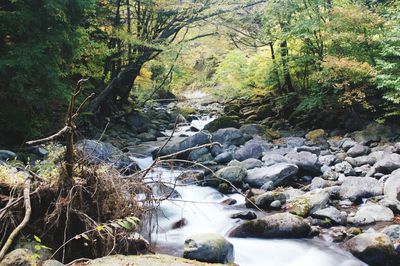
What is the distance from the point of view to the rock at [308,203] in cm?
755

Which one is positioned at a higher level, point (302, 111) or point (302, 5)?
point (302, 5)

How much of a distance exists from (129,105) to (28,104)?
9.63m

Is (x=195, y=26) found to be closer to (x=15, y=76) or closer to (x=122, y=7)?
(x=122, y=7)

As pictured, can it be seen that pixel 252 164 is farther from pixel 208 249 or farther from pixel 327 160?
pixel 208 249

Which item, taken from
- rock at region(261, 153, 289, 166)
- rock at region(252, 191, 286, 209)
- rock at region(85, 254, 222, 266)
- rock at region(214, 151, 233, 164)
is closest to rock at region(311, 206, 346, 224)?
rock at region(252, 191, 286, 209)

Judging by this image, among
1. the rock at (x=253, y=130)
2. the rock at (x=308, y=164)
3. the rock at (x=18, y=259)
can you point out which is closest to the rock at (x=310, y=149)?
the rock at (x=308, y=164)

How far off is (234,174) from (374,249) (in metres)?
4.61

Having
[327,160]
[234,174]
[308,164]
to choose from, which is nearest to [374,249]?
[234,174]

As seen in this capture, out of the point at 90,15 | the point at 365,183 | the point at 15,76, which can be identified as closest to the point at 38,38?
the point at 15,76

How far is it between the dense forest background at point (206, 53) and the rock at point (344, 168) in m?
2.93

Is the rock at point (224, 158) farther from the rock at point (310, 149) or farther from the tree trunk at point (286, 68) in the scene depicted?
the tree trunk at point (286, 68)

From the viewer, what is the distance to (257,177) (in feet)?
31.8

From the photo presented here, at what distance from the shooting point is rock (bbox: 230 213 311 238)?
22.0ft

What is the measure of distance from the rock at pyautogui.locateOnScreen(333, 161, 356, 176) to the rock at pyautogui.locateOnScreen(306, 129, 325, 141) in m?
3.75
